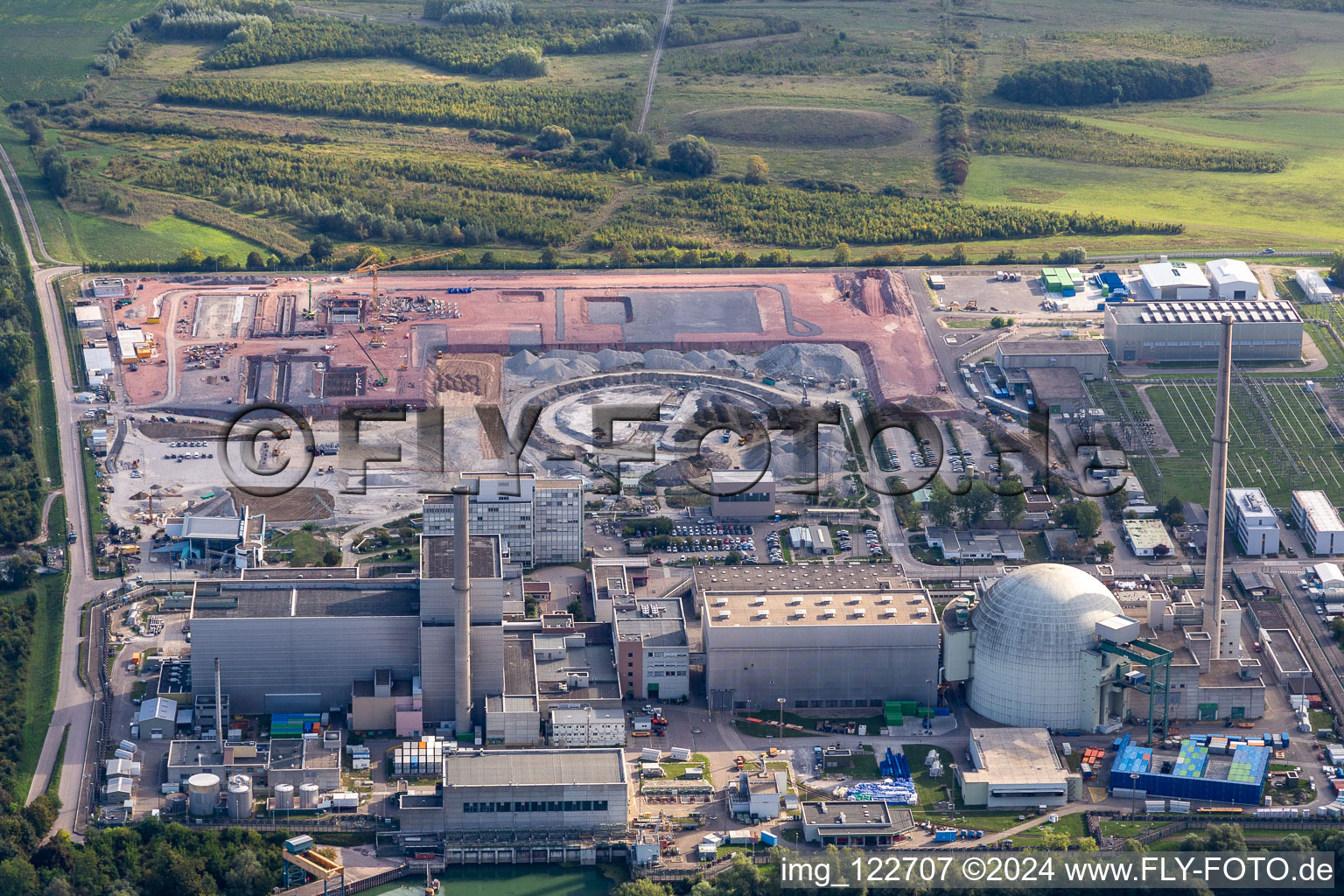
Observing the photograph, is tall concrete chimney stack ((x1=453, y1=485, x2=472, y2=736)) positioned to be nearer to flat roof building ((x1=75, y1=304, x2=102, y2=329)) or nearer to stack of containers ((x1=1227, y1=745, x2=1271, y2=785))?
stack of containers ((x1=1227, y1=745, x2=1271, y2=785))

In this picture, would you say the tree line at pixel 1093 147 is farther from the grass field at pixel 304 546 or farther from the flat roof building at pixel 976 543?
the grass field at pixel 304 546

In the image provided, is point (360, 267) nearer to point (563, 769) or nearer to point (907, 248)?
point (907, 248)

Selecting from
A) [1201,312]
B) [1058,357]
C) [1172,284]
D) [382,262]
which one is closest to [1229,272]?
[1172,284]

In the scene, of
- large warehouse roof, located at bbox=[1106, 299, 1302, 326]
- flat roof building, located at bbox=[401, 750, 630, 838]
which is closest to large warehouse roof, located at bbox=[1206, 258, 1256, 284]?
large warehouse roof, located at bbox=[1106, 299, 1302, 326]

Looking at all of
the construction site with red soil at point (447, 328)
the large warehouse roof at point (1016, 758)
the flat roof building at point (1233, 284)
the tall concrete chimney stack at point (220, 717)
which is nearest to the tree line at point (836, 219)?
the construction site with red soil at point (447, 328)

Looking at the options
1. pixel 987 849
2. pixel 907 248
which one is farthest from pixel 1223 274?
pixel 987 849
